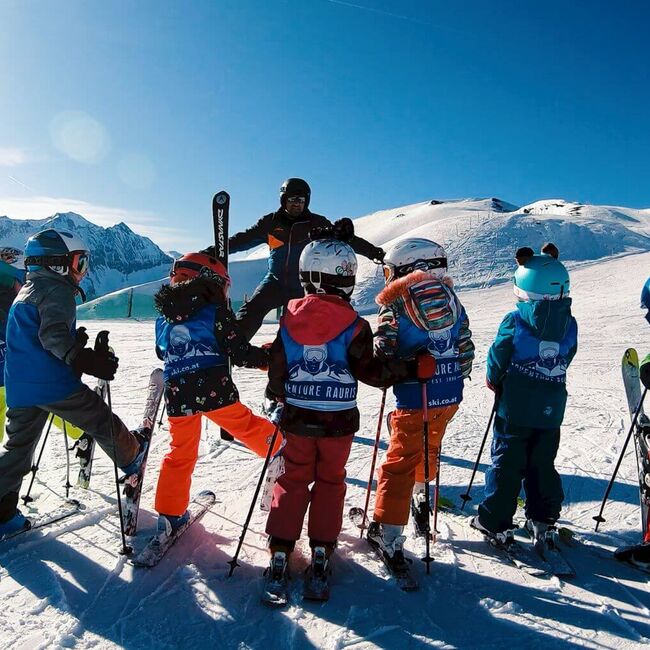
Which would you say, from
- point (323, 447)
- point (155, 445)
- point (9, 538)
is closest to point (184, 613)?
point (323, 447)

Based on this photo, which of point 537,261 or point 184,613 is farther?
point 537,261

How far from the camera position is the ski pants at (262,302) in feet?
17.8

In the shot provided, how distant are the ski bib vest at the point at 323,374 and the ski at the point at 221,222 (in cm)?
322

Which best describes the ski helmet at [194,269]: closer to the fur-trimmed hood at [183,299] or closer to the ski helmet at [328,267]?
the fur-trimmed hood at [183,299]

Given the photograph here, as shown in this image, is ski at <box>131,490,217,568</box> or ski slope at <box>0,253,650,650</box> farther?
ski at <box>131,490,217,568</box>

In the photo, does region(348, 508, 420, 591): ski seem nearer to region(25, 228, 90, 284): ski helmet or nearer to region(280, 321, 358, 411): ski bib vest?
region(280, 321, 358, 411): ski bib vest

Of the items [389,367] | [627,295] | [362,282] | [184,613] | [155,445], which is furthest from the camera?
[362,282]

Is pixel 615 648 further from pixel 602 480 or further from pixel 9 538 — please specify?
pixel 9 538

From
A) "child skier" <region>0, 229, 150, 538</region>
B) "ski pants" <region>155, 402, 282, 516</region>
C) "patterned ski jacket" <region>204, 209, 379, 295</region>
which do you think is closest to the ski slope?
"ski pants" <region>155, 402, 282, 516</region>

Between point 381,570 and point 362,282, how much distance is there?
93.5ft

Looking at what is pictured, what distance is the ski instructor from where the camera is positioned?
544cm

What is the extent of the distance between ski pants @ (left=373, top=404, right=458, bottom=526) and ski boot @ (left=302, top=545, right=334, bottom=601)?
0.40m

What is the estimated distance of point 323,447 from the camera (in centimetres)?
300

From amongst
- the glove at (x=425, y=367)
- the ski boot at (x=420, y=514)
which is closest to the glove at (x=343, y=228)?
the glove at (x=425, y=367)
